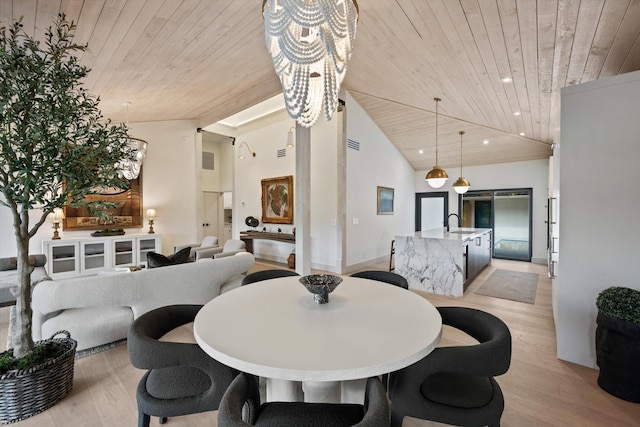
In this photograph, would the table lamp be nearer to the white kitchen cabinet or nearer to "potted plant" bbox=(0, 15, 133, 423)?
"potted plant" bbox=(0, 15, 133, 423)

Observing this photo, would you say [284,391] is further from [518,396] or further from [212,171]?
[212,171]

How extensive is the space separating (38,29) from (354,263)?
5.57m

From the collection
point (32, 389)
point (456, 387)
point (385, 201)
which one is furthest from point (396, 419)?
point (385, 201)

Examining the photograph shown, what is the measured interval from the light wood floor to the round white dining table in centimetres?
83

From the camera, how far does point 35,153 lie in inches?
66.1

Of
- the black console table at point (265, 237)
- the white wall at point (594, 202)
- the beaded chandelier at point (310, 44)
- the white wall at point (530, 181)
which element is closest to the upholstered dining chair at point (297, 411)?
the beaded chandelier at point (310, 44)

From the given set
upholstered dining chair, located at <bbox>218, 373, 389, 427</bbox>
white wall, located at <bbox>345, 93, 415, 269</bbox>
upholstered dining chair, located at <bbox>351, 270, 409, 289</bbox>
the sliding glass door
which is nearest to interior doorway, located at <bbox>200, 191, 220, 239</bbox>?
white wall, located at <bbox>345, 93, 415, 269</bbox>

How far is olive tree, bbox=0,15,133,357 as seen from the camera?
160cm

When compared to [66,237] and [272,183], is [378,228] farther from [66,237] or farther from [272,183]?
[66,237]

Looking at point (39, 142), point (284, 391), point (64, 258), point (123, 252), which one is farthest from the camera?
point (123, 252)

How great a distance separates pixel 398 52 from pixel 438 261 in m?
3.08

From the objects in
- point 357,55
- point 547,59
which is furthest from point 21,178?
point 547,59

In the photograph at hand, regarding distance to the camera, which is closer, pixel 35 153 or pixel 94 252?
pixel 35 153

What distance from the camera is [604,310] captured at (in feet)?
6.66
